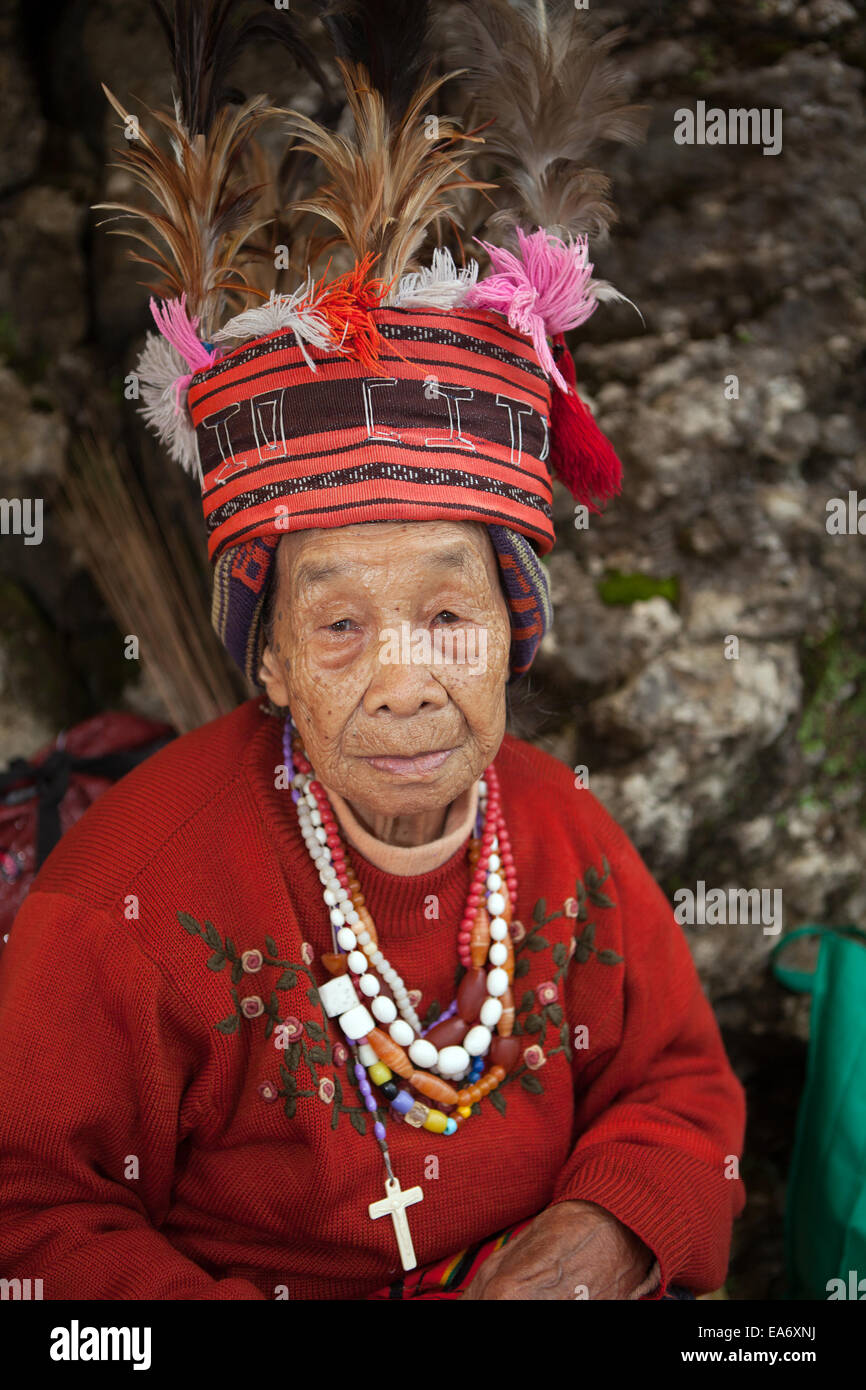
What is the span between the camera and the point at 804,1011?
8.55 feet

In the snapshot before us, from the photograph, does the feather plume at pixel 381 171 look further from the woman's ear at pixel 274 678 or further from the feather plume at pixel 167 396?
the woman's ear at pixel 274 678

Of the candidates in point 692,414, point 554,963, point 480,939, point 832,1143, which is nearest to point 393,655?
point 480,939

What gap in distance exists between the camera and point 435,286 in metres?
1.46

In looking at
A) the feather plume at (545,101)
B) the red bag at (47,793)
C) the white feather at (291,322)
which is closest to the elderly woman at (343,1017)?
the white feather at (291,322)

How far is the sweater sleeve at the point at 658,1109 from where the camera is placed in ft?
5.33

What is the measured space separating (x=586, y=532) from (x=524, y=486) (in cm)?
94

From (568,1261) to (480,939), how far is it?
476 mm

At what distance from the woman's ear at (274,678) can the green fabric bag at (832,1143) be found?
138cm

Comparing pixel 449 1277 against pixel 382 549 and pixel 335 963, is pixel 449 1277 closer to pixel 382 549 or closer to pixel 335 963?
pixel 335 963

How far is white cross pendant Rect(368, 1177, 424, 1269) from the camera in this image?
1564 millimetres

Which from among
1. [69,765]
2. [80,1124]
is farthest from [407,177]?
[80,1124]

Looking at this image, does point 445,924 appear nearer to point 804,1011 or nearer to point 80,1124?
point 80,1124

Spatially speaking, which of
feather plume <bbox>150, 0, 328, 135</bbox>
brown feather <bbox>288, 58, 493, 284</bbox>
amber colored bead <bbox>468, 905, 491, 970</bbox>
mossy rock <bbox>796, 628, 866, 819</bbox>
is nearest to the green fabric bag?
mossy rock <bbox>796, 628, 866, 819</bbox>

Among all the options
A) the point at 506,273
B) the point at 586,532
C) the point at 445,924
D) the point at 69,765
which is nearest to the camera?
the point at 506,273
